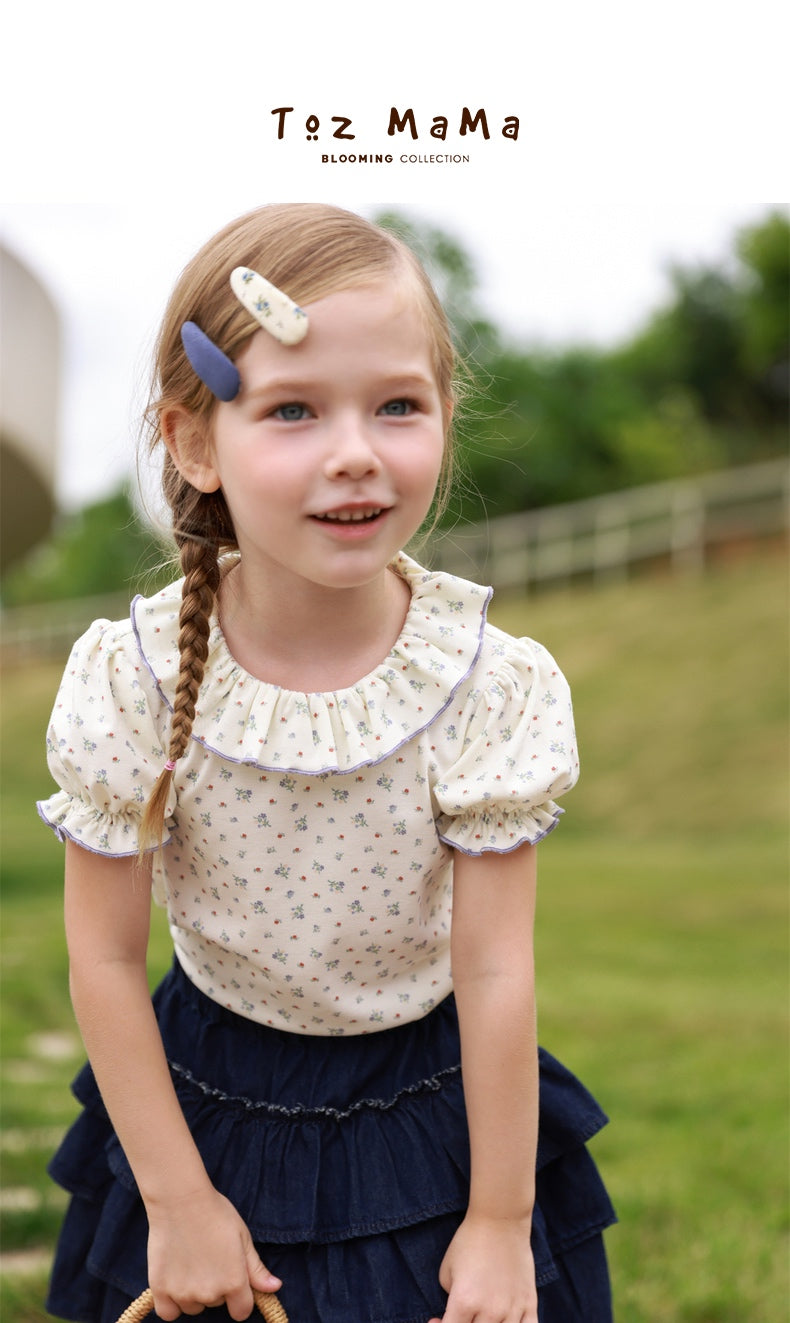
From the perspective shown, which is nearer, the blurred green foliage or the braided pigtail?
the braided pigtail

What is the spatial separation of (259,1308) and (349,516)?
971 mm

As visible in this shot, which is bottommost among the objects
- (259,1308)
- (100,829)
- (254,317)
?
(259,1308)

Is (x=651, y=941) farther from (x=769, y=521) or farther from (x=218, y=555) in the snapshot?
(x=769, y=521)

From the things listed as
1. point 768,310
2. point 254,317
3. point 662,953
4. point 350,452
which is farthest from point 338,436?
point 768,310

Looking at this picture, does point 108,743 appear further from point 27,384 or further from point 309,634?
point 27,384

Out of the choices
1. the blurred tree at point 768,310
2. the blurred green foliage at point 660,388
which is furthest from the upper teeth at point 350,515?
the blurred tree at point 768,310

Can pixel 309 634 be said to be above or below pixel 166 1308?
above

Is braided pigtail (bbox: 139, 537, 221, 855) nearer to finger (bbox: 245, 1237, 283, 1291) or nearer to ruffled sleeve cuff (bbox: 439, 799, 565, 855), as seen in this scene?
ruffled sleeve cuff (bbox: 439, 799, 565, 855)

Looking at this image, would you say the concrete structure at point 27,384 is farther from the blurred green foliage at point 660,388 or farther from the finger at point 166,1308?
the blurred green foliage at point 660,388

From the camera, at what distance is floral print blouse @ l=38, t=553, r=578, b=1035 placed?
166cm

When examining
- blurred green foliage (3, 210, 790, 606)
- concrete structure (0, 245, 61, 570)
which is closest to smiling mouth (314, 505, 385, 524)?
concrete structure (0, 245, 61, 570)

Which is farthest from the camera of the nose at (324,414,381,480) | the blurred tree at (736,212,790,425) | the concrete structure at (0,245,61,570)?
the blurred tree at (736,212,790,425)

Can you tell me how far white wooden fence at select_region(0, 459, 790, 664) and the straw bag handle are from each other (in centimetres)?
1243

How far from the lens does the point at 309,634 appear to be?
1.73 meters
